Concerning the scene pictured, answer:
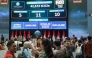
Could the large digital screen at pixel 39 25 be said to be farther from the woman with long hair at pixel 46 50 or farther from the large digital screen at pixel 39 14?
the woman with long hair at pixel 46 50

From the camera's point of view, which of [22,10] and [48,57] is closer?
[48,57]

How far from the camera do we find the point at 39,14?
2405 cm

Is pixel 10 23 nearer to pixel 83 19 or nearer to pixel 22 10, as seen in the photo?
pixel 22 10

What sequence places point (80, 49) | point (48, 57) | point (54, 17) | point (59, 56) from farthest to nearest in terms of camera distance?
point (54, 17) → point (80, 49) → point (59, 56) → point (48, 57)

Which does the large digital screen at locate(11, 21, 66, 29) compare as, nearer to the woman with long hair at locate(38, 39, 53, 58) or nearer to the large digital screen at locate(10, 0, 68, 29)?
the large digital screen at locate(10, 0, 68, 29)

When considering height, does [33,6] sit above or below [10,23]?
above

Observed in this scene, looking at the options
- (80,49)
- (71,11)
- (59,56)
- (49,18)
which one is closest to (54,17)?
(49,18)

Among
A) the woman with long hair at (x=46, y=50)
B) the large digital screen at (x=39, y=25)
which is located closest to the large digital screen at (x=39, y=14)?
the large digital screen at (x=39, y=25)

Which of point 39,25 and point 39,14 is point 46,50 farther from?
point 39,25

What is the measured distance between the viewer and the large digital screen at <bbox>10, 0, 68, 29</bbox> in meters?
23.9

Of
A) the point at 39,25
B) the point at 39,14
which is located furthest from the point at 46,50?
the point at 39,25

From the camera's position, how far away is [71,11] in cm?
2481

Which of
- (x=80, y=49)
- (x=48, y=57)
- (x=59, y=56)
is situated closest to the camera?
(x=48, y=57)

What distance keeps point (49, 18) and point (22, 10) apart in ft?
8.98
